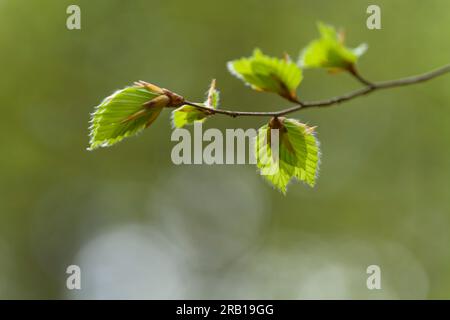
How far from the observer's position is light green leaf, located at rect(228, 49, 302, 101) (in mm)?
1091

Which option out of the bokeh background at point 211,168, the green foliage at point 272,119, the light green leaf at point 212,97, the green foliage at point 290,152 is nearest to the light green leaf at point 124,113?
the green foliage at point 272,119

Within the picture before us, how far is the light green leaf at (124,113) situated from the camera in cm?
114

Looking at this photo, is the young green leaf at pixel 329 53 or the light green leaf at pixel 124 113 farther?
the light green leaf at pixel 124 113

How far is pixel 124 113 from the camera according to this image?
3.78ft

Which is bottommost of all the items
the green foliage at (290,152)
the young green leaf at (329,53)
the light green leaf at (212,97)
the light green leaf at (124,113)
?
the green foliage at (290,152)

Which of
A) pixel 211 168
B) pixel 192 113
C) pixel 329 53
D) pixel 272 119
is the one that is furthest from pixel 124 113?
pixel 211 168

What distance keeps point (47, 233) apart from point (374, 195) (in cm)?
547

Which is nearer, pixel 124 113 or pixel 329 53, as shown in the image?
pixel 329 53

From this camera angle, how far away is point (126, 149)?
890 cm

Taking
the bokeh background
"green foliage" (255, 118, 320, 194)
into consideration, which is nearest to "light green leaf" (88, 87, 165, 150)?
"green foliage" (255, 118, 320, 194)

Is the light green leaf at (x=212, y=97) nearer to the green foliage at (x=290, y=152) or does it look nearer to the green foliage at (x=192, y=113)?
the green foliage at (x=192, y=113)

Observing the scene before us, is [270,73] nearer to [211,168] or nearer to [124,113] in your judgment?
[124,113]

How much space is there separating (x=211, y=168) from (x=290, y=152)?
870cm

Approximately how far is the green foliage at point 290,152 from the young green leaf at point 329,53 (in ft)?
0.56
